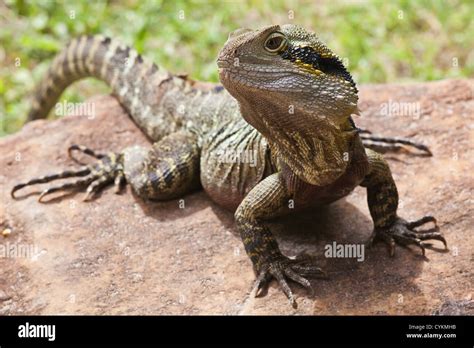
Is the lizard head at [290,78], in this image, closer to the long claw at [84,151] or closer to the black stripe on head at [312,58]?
the black stripe on head at [312,58]

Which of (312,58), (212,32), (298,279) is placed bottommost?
(298,279)

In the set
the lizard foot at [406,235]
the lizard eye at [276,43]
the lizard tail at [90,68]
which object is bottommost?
the lizard foot at [406,235]

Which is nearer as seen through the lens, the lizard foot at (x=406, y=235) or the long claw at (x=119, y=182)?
the lizard foot at (x=406, y=235)

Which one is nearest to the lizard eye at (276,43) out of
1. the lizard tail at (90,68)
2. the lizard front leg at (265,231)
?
the lizard front leg at (265,231)

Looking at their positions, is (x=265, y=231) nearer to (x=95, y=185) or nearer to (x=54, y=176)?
(x=95, y=185)

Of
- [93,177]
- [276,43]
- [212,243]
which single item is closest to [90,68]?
[93,177]

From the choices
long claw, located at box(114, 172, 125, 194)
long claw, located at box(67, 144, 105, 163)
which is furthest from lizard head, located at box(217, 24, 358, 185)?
long claw, located at box(67, 144, 105, 163)
